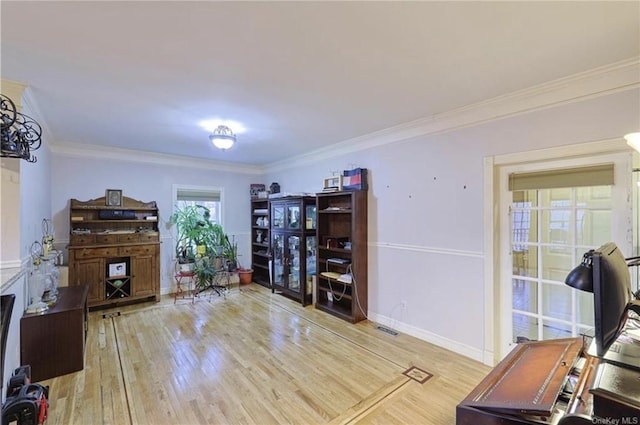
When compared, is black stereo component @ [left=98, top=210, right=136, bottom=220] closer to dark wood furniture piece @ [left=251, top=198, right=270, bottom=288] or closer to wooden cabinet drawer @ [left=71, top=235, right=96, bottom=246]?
wooden cabinet drawer @ [left=71, top=235, right=96, bottom=246]

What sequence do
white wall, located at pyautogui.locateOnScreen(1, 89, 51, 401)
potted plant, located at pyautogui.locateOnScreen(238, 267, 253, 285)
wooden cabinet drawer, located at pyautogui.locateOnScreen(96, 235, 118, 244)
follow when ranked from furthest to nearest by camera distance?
potted plant, located at pyautogui.locateOnScreen(238, 267, 253, 285)
wooden cabinet drawer, located at pyautogui.locateOnScreen(96, 235, 118, 244)
white wall, located at pyautogui.locateOnScreen(1, 89, 51, 401)

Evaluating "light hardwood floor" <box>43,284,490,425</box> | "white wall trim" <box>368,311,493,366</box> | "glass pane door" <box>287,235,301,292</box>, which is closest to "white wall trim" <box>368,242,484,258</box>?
"white wall trim" <box>368,311,493,366</box>

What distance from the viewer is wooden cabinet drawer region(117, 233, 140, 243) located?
4.49 meters

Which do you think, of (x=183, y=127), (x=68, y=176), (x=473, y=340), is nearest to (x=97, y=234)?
(x=68, y=176)

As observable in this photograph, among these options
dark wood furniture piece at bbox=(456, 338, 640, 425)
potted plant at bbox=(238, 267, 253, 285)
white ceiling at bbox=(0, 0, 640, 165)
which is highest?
white ceiling at bbox=(0, 0, 640, 165)

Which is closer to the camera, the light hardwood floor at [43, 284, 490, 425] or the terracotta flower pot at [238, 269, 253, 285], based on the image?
the light hardwood floor at [43, 284, 490, 425]

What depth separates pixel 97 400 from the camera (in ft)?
7.39

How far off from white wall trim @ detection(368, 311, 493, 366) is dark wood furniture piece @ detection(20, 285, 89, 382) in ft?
10.4

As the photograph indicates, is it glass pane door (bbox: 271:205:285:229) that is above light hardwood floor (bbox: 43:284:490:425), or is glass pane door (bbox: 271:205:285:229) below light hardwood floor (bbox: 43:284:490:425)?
above

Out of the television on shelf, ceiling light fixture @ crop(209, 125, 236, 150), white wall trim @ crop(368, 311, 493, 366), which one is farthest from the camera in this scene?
ceiling light fixture @ crop(209, 125, 236, 150)

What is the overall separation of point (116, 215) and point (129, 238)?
0.41 metres

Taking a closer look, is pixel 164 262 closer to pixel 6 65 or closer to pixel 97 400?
pixel 97 400

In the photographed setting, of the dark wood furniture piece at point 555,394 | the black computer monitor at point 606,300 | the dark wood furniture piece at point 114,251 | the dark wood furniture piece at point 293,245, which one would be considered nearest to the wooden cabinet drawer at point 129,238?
the dark wood furniture piece at point 114,251

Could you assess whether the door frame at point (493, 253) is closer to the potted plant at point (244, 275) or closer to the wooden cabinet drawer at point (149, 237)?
the potted plant at point (244, 275)
